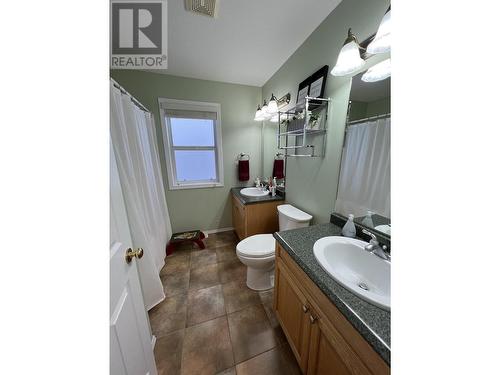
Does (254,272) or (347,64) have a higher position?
(347,64)

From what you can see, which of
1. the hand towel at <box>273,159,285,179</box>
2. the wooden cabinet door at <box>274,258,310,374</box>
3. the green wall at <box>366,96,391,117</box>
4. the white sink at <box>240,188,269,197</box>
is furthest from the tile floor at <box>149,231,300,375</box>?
the green wall at <box>366,96,391,117</box>

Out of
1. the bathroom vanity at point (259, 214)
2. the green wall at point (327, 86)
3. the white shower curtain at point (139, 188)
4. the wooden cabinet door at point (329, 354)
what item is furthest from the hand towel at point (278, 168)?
the wooden cabinet door at point (329, 354)

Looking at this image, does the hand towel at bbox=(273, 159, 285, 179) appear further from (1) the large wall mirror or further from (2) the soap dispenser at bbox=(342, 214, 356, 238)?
(2) the soap dispenser at bbox=(342, 214, 356, 238)

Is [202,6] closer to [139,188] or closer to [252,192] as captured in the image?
[139,188]

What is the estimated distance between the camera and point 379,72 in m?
0.96

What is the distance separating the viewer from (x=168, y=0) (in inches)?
46.7

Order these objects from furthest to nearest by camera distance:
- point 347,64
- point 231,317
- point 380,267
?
1. point 231,317
2. point 347,64
3. point 380,267

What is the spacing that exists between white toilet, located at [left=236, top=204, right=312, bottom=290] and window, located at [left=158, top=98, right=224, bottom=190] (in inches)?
49.2
